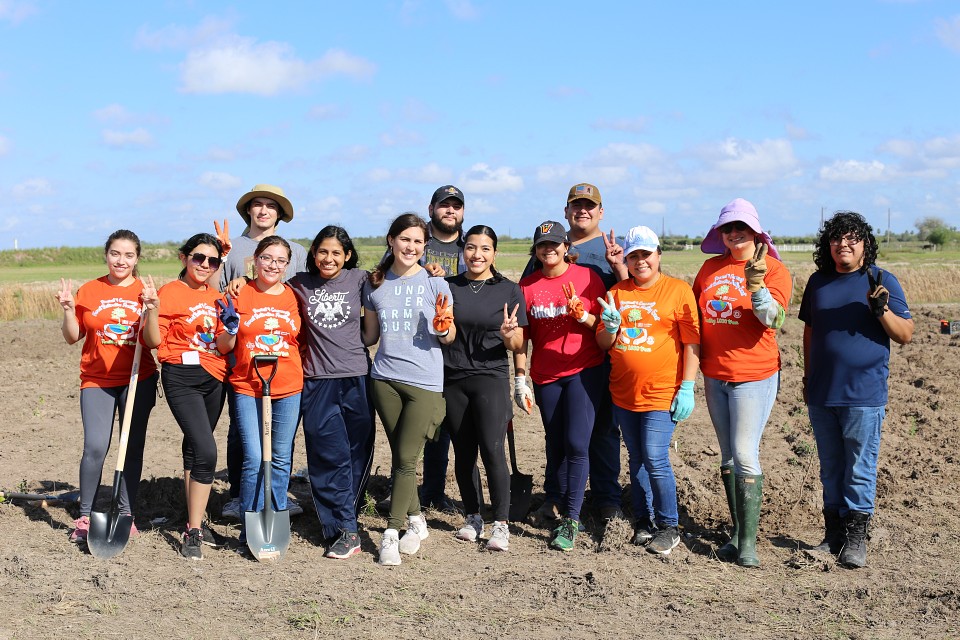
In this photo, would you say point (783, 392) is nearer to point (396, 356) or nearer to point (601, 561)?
point (601, 561)

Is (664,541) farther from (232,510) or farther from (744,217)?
(232,510)

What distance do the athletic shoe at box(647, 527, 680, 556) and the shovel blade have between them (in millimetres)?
3333

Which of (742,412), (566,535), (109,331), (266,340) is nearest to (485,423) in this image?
(566,535)

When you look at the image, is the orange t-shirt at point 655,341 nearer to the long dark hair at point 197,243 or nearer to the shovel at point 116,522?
the long dark hair at point 197,243

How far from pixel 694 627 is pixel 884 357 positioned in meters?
2.02

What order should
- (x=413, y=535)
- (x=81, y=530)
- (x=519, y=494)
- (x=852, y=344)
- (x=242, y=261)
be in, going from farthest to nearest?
(x=519, y=494), (x=242, y=261), (x=81, y=530), (x=413, y=535), (x=852, y=344)

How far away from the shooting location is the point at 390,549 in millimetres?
5246

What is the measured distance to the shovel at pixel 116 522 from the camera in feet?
17.5

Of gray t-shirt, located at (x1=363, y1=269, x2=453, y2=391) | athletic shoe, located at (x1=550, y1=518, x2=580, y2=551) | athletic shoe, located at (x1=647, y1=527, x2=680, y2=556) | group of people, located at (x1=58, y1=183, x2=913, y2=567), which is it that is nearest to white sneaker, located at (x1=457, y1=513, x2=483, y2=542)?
group of people, located at (x1=58, y1=183, x2=913, y2=567)

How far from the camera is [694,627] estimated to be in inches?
170

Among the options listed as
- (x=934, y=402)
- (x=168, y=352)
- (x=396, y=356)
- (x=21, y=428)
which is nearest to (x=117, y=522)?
(x=168, y=352)

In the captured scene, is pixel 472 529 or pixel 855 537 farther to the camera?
pixel 472 529

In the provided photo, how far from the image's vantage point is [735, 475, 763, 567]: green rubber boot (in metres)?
5.18

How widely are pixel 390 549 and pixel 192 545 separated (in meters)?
1.26
